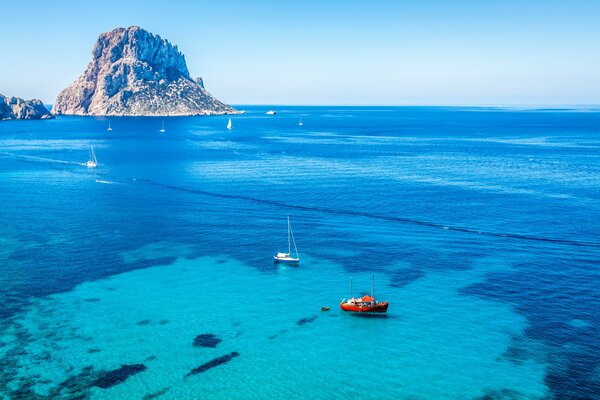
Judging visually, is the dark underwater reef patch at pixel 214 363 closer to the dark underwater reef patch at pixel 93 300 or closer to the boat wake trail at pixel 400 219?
the dark underwater reef patch at pixel 93 300

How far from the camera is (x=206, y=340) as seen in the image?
7075cm

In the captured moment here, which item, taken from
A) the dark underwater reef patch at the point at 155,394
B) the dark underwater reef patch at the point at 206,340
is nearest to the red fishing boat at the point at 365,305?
the dark underwater reef patch at the point at 206,340

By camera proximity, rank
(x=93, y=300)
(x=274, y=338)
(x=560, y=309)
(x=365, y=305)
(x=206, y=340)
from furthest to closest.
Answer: (x=93, y=300)
(x=560, y=309)
(x=365, y=305)
(x=274, y=338)
(x=206, y=340)

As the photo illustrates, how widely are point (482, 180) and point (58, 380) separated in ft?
531

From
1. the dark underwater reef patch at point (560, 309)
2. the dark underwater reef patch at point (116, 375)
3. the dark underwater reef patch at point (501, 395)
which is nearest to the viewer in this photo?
the dark underwater reef patch at point (501, 395)

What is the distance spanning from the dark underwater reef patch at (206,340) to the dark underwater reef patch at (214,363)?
3.28 m

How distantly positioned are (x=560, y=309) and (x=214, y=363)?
2266 inches

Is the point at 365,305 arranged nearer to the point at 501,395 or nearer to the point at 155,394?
the point at 501,395

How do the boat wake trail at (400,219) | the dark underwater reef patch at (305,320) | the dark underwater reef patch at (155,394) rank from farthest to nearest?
1. the boat wake trail at (400,219)
2. the dark underwater reef patch at (305,320)
3. the dark underwater reef patch at (155,394)

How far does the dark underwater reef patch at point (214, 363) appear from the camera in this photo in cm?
6319

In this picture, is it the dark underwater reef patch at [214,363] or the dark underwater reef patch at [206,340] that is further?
the dark underwater reef patch at [206,340]

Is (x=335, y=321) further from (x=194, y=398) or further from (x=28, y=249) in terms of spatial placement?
(x=28, y=249)

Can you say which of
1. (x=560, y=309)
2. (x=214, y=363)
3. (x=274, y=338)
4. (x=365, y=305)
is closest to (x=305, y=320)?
(x=274, y=338)

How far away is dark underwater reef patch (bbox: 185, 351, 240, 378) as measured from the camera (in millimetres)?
63188
